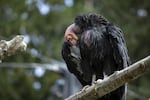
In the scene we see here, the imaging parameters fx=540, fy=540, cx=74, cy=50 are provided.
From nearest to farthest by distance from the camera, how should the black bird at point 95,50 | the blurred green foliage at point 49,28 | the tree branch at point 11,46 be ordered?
the tree branch at point 11,46 < the black bird at point 95,50 < the blurred green foliage at point 49,28

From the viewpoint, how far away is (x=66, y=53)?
4.88 meters

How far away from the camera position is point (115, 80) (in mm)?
3707

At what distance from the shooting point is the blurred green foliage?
13.6 metres

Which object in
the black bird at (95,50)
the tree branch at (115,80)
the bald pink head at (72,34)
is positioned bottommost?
the tree branch at (115,80)

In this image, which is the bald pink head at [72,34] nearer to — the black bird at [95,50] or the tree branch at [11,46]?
the black bird at [95,50]

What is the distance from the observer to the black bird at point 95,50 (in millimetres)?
4703

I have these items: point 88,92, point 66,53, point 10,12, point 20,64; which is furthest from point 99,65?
point 10,12

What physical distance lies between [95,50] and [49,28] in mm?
10240

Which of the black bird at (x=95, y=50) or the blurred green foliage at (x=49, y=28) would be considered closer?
the black bird at (x=95, y=50)

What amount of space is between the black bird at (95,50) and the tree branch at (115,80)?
0.83m

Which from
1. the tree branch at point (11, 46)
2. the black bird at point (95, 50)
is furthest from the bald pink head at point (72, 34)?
the tree branch at point (11, 46)

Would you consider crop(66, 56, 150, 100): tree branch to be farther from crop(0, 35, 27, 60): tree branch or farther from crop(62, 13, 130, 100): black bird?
crop(62, 13, 130, 100): black bird

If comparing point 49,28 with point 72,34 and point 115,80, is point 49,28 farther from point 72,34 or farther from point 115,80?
point 115,80

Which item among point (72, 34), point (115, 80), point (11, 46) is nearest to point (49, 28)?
point (72, 34)
